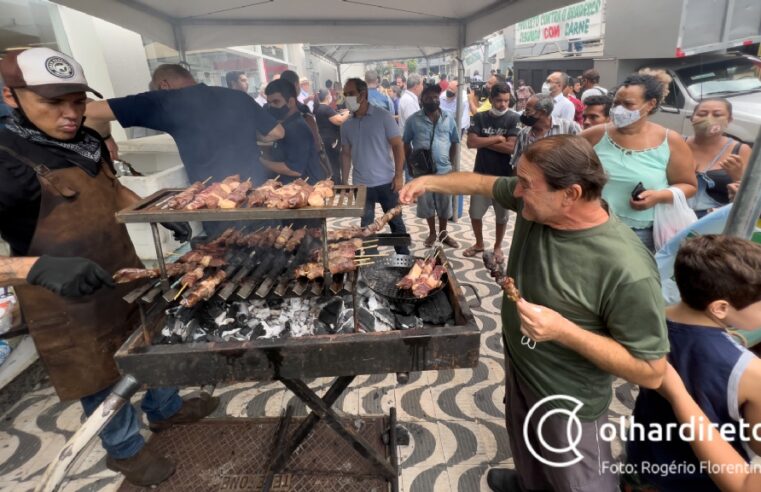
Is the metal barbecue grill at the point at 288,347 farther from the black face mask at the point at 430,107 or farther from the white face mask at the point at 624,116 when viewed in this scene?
the black face mask at the point at 430,107

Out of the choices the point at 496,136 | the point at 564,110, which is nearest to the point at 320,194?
the point at 496,136

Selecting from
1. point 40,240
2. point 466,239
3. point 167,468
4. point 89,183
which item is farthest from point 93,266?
point 466,239

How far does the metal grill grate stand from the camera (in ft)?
8.89

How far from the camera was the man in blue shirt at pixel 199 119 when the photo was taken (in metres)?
3.40

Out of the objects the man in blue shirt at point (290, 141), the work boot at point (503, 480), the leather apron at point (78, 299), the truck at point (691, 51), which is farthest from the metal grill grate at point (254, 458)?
the truck at point (691, 51)

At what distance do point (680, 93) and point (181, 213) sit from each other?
31.8 feet

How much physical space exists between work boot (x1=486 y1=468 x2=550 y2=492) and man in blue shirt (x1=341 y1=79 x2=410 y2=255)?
3.20 metres

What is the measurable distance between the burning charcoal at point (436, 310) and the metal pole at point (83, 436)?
5.03 ft

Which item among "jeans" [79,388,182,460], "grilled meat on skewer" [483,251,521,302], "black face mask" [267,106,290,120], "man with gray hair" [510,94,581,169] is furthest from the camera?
"black face mask" [267,106,290,120]

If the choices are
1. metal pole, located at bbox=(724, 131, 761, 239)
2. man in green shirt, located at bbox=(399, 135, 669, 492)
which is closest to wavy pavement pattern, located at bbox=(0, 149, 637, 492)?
man in green shirt, located at bbox=(399, 135, 669, 492)

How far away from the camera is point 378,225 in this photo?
2.83 meters

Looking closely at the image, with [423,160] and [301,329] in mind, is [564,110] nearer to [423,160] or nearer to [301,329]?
[423,160]

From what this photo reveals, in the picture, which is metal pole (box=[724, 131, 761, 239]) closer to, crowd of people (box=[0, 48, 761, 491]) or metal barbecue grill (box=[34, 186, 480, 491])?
crowd of people (box=[0, 48, 761, 491])

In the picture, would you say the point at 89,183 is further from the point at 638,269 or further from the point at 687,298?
the point at 687,298
